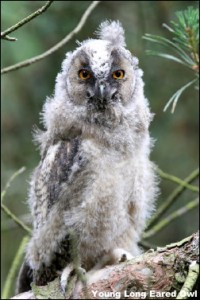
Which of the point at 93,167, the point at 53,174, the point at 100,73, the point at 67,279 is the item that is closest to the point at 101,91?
the point at 100,73

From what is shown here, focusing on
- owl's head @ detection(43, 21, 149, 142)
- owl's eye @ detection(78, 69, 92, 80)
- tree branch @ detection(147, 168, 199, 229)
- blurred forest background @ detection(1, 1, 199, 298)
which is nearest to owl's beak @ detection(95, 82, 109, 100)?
owl's head @ detection(43, 21, 149, 142)

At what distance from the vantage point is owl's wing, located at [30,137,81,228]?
3537mm

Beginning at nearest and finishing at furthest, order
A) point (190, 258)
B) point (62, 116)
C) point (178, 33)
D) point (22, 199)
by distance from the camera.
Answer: point (190, 258) → point (178, 33) → point (62, 116) → point (22, 199)

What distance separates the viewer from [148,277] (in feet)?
8.92

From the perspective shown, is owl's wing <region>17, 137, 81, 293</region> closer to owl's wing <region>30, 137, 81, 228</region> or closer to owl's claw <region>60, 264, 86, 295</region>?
owl's wing <region>30, 137, 81, 228</region>

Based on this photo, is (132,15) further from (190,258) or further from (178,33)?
(190,258)

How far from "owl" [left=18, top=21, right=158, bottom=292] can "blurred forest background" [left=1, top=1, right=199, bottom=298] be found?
1.14 m

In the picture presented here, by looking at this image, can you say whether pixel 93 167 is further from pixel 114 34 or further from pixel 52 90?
pixel 52 90

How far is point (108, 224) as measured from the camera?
3.49m

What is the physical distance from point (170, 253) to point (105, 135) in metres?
1.03

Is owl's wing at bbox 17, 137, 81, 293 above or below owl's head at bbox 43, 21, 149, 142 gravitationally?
below

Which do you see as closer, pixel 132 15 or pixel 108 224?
pixel 108 224

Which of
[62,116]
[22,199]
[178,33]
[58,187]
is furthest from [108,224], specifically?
[22,199]

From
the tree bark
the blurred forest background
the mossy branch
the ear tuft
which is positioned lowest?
the mossy branch
